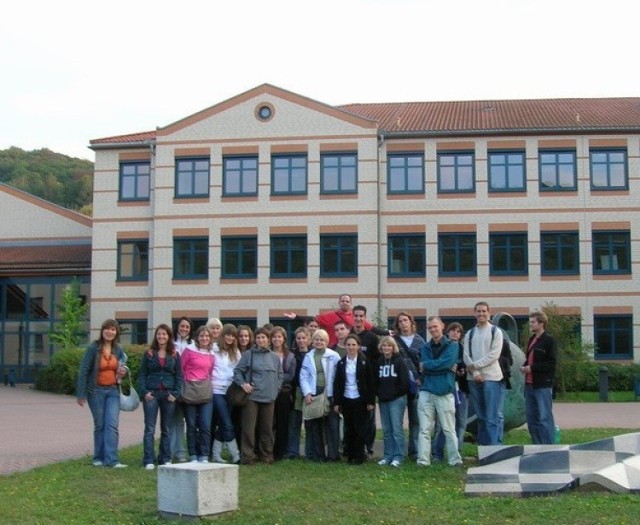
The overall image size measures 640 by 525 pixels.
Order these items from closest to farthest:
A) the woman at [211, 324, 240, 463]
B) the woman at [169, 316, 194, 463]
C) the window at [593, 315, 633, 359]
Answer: the woman at [169, 316, 194, 463], the woman at [211, 324, 240, 463], the window at [593, 315, 633, 359]

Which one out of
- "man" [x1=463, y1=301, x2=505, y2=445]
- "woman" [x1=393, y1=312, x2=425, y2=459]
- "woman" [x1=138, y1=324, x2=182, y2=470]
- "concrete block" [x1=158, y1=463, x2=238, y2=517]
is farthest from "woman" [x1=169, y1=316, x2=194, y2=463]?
"man" [x1=463, y1=301, x2=505, y2=445]

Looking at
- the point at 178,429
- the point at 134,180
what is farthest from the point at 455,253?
the point at 178,429

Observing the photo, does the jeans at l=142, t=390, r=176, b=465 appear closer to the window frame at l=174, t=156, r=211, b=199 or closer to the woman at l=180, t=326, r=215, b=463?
the woman at l=180, t=326, r=215, b=463

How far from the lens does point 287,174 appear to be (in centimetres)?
3684

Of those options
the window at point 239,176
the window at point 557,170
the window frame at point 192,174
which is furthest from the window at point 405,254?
the window frame at point 192,174

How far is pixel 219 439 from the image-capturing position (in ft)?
42.8

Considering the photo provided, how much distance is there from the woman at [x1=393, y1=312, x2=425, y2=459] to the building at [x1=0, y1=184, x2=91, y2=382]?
93.4 feet

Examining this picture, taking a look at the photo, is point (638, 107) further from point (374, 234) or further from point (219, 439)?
point (219, 439)

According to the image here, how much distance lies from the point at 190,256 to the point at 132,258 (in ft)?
8.40

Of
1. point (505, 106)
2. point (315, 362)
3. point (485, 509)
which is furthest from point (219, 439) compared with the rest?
point (505, 106)

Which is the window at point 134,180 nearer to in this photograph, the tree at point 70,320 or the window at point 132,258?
the window at point 132,258

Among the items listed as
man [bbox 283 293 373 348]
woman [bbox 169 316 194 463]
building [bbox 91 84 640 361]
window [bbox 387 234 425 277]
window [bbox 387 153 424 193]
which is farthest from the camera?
window [bbox 387 153 424 193]

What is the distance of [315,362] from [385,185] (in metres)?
24.2

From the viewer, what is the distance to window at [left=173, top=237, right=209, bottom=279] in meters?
37.2
